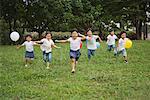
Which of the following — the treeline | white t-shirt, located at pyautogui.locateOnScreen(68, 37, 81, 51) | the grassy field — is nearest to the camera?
the grassy field

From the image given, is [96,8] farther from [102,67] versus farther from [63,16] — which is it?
[102,67]

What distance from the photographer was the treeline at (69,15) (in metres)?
34.0

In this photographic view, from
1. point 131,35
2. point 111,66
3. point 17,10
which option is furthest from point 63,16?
point 111,66

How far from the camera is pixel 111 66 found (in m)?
14.0

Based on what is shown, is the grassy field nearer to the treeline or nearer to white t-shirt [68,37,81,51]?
white t-shirt [68,37,81,51]

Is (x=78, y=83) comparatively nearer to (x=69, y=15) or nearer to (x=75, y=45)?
(x=75, y=45)

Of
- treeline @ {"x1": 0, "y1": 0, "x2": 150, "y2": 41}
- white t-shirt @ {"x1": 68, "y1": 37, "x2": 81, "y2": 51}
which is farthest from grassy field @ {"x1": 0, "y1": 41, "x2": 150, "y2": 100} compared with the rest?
treeline @ {"x1": 0, "y1": 0, "x2": 150, "y2": 41}

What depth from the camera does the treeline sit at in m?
34.0

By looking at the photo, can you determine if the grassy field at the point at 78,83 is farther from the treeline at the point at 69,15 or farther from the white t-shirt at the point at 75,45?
the treeline at the point at 69,15

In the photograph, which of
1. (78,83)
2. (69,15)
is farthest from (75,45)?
(69,15)

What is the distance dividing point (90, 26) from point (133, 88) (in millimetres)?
32715

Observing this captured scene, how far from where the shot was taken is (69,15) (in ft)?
127

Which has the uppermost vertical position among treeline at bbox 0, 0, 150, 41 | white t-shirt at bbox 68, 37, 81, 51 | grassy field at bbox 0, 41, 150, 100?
treeline at bbox 0, 0, 150, 41

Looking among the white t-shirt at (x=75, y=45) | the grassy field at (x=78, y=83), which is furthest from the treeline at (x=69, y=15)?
the white t-shirt at (x=75, y=45)
